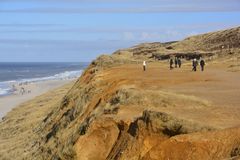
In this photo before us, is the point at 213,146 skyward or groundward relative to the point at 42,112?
skyward

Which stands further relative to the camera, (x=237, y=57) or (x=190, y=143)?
(x=237, y=57)

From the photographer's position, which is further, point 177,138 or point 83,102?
point 83,102

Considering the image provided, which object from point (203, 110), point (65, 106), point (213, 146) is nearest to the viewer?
point (213, 146)

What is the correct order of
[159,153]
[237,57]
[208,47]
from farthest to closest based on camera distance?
1. [208,47]
2. [237,57]
3. [159,153]

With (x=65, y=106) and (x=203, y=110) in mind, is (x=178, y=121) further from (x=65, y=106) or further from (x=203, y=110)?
(x=65, y=106)

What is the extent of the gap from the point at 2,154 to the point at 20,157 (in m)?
1.67

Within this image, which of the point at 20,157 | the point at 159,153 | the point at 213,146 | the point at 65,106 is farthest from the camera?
the point at 65,106

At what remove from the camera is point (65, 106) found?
86.8 feet

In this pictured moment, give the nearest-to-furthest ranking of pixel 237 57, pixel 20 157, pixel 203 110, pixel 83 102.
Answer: pixel 203 110, pixel 83 102, pixel 20 157, pixel 237 57

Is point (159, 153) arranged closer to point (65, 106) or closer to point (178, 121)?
point (178, 121)

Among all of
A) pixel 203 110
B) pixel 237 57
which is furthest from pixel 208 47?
pixel 203 110

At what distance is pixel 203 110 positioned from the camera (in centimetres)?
1380

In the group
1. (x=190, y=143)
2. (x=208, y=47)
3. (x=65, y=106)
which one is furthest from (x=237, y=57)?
(x=190, y=143)

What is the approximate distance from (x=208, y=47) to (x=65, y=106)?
1465 inches
